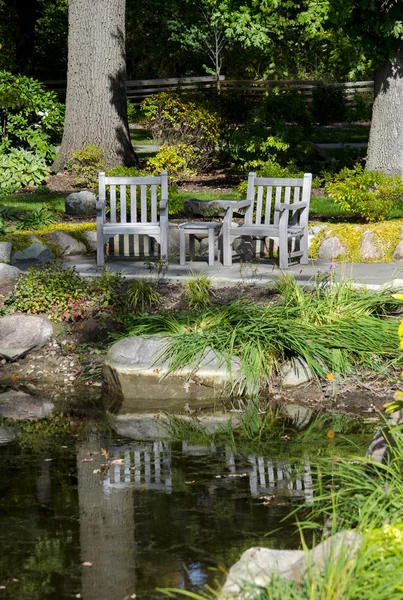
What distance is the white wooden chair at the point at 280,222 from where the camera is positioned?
389 inches

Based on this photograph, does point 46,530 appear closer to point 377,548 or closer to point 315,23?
point 377,548

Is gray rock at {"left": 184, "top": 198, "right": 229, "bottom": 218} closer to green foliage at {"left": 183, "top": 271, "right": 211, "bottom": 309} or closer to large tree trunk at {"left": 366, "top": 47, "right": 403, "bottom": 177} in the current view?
large tree trunk at {"left": 366, "top": 47, "right": 403, "bottom": 177}

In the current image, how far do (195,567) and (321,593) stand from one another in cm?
124

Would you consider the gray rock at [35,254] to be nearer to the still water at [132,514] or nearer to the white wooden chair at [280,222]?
the white wooden chair at [280,222]

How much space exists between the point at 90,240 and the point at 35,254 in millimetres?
856

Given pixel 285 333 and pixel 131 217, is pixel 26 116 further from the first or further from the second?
pixel 285 333

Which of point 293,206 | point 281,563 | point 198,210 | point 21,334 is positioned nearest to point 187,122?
point 198,210

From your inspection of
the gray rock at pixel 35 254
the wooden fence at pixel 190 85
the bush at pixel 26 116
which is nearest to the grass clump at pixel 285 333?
the gray rock at pixel 35 254

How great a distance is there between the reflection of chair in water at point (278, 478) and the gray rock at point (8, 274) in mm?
3848

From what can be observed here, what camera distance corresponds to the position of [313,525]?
459cm

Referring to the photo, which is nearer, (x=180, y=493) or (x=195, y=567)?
(x=195, y=567)

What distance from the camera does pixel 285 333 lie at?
781cm

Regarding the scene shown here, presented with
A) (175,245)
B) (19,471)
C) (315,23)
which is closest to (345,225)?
(175,245)

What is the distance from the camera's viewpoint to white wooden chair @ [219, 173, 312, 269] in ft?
32.4
